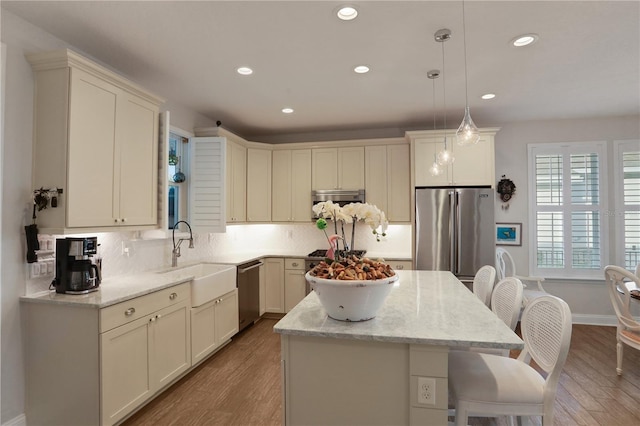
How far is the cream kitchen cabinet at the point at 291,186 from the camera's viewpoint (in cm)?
482

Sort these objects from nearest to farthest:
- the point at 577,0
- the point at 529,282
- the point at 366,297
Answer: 1. the point at 366,297
2. the point at 577,0
3. the point at 529,282

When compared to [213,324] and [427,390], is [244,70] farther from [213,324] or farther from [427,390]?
[427,390]

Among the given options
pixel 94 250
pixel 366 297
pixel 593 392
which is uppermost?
pixel 94 250

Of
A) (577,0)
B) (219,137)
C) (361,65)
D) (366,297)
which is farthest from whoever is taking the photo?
(219,137)

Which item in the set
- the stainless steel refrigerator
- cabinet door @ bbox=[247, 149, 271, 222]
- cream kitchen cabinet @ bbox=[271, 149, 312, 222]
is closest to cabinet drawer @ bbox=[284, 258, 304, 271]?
cream kitchen cabinet @ bbox=[271, 149, 312, 222]

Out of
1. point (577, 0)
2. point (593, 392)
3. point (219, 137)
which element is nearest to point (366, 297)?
point (577, 0)

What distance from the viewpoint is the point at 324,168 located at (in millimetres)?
4758

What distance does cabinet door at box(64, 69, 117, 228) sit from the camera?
2172mm

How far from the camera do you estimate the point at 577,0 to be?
1982 mm

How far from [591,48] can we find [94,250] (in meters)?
4.08

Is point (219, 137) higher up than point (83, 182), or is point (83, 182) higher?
point (219, 137)

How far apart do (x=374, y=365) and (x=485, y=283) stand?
1.46 meters

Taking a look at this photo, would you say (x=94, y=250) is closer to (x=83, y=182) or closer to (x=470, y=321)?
(x=83, y=182)

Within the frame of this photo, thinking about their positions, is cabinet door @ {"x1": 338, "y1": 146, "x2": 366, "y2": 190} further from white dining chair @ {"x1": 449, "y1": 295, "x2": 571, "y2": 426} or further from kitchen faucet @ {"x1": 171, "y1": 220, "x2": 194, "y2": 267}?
white dining chair @ {"x1": 449, "y1": 295, "x2": 571, "y2": 426}
